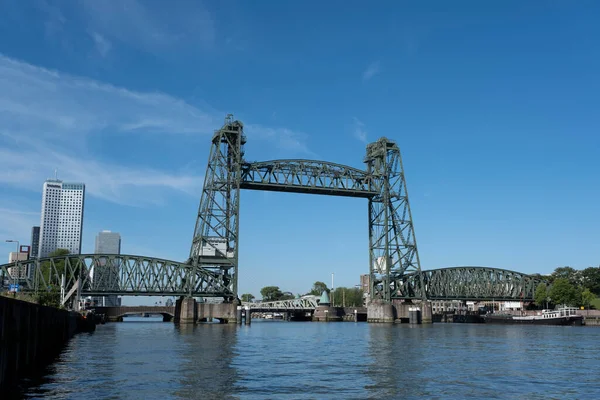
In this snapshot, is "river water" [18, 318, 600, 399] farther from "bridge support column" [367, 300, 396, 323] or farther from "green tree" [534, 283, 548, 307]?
"green tree" [534, 283, 548, 307]

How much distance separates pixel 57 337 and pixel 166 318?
127893 mm

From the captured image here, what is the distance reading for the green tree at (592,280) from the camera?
15000 cm

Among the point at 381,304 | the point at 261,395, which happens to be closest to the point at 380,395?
the point at 261,395

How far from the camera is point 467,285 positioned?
125 metres

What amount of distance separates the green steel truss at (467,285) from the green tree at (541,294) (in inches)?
107

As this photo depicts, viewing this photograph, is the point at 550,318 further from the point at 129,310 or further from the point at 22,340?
the point at 22,340

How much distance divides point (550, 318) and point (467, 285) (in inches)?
805

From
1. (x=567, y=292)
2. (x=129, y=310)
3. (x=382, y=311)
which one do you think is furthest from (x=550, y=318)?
(x=129, y=310)

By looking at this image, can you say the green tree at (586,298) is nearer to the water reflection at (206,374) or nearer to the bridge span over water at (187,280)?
the bridge span over water at (187,280)

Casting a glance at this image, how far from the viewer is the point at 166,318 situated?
167125 millimetres

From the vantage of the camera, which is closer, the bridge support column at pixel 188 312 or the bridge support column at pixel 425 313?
the bridge support column at pixel 188 312

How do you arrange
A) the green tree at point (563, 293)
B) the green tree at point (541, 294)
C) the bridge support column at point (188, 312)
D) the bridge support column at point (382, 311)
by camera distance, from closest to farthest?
the bridge support column at point (188, 312) < the bridge support column at point (382, 311) < the green tree at point (563, 293) < the green tree at point (541, 294)

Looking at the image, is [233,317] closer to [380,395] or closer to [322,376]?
[322,376]

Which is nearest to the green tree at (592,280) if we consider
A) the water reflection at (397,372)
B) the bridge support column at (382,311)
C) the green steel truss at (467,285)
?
the green steel truss at (467,285)
